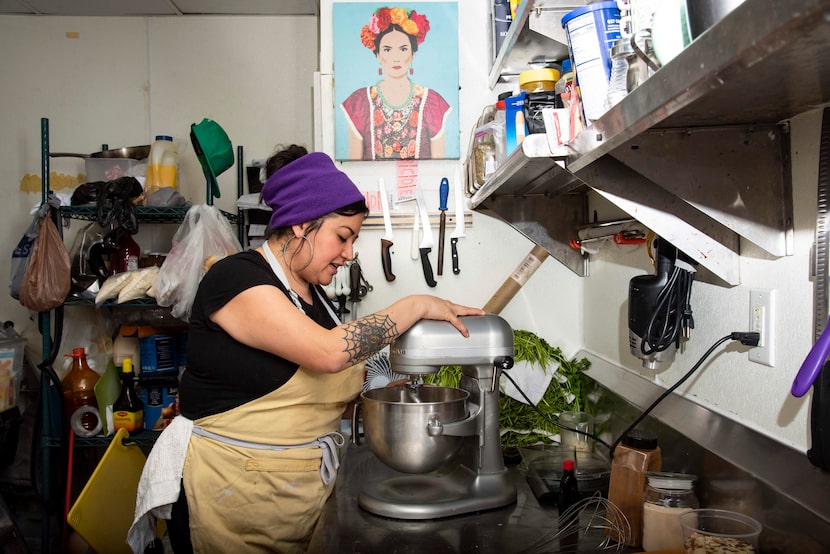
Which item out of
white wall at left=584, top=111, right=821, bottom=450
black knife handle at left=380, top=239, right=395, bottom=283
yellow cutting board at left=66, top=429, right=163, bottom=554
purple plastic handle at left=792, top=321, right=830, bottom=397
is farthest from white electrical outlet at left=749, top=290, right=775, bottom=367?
yellow cutting board at left=66, top=429, right=163, bottom=554

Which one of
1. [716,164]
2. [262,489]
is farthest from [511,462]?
[716,164]

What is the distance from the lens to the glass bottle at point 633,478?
1261mm

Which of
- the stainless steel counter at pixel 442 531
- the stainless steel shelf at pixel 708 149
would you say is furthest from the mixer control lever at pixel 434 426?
the stainless steel shelf at pixel 708 149

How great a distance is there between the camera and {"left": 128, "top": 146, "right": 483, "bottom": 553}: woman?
151 centimetres

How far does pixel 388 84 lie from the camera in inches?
96.6

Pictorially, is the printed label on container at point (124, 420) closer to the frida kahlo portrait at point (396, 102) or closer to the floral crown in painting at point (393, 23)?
the frida kahlo portrait at point (396, 102)

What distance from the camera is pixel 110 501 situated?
2.54 meters

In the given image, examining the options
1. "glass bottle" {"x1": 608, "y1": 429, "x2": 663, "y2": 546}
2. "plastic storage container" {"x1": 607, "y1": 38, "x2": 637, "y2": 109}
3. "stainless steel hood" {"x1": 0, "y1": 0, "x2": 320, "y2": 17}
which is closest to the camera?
"plastic storage container" {"x1": 607, "y1": 38, "x2": 637, "y2": 109}

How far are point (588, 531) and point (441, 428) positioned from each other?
381 millimetres

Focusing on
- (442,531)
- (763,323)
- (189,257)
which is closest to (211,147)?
(189,257)

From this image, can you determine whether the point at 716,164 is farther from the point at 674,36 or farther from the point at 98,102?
the point at 98,102

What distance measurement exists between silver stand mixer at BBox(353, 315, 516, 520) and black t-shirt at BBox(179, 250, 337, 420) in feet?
0.87

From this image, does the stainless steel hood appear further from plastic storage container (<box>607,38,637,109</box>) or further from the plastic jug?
plastic storage container (<box>607,38,637,109</box>)

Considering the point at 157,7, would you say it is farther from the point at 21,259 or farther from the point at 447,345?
the point at 447,345
